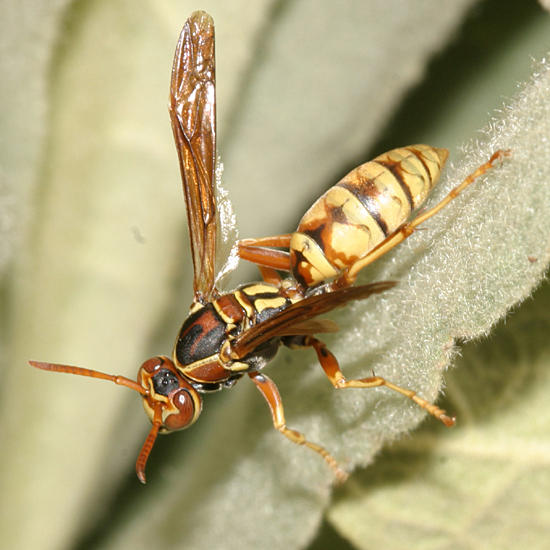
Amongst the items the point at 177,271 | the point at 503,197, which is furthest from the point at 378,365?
the point at 177,271

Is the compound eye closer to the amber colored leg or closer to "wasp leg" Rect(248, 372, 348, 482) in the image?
"wasp leg" Rect(248, 372, 348, 482)

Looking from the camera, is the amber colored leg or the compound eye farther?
the amber colored leg

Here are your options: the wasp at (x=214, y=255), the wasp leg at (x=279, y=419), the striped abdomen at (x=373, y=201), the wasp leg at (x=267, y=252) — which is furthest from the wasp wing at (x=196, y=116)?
the wasp leg at (x=279, y=419)

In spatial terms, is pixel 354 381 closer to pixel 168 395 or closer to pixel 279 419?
pixel 279 419

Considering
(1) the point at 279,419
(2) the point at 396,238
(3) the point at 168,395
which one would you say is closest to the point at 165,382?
(3) the point at 168,395

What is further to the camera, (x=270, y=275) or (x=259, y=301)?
(x=270, y=275)

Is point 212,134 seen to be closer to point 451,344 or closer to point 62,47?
point 62,47

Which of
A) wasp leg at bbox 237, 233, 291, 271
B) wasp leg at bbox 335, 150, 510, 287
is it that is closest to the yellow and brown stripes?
wasp leg at bbox 237, 233, 291, 271

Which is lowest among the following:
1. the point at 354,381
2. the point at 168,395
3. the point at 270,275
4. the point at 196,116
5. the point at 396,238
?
the point at 168,395
